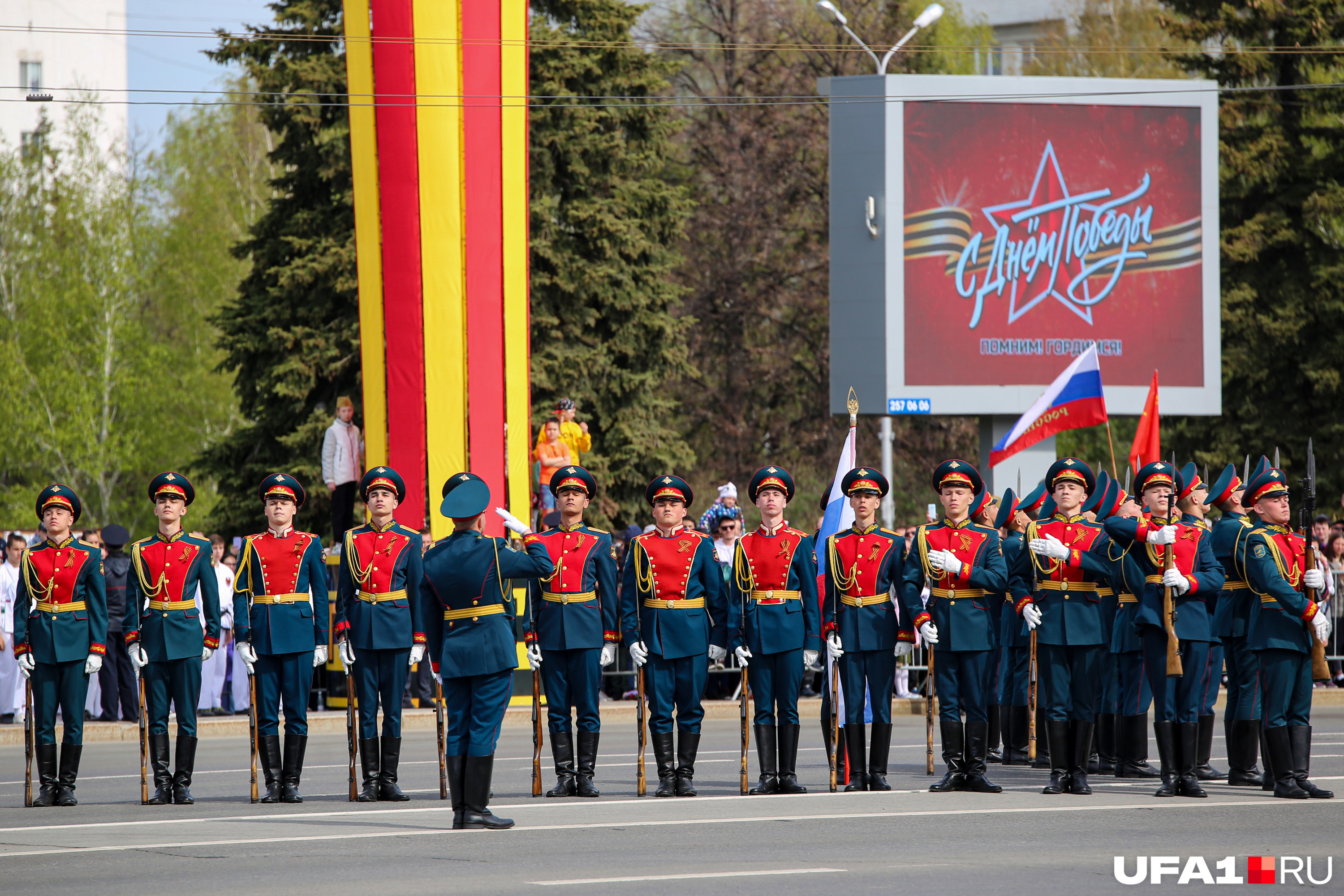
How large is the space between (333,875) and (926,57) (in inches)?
1351

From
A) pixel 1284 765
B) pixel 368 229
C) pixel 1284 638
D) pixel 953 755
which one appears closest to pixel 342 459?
pixel 368 229

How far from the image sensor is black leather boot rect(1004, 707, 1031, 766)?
1391 cm

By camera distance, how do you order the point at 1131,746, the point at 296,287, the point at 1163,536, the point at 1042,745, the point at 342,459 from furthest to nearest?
the point at 296,287
the point at 342,459
the point at 1042,745
the point at 1131,746
the point at 1163,536

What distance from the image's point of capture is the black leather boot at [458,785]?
10.2 m

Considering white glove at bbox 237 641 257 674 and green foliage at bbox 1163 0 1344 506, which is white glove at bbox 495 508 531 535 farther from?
green foliage at bbox 1163 0 1344 506

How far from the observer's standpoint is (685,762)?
1197cm

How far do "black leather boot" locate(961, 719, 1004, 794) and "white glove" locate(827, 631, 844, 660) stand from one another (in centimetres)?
97

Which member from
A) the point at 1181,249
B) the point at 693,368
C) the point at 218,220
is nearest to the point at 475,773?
the point at 1181,249

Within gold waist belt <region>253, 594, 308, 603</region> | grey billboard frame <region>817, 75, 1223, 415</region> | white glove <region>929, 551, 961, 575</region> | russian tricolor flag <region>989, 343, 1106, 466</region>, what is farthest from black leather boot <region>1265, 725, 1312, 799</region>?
grey billboard frame <region>817, 75, 1223, 415</region>

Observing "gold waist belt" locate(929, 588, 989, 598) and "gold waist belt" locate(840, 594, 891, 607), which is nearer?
"gold waist belt" locate(929, 588, 989, 598)

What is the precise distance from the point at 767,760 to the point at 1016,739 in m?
2.80

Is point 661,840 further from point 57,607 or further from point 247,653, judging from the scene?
point 57,607

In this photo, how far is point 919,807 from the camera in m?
11.0

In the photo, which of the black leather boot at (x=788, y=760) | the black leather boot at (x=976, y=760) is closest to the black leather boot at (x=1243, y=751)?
the black leather boot at (x=976, y=760)
